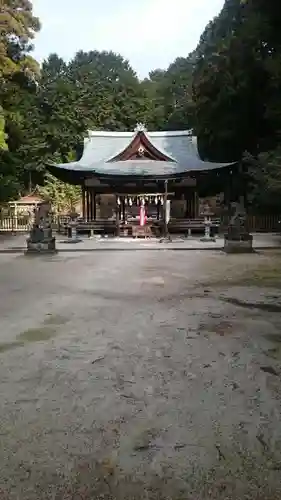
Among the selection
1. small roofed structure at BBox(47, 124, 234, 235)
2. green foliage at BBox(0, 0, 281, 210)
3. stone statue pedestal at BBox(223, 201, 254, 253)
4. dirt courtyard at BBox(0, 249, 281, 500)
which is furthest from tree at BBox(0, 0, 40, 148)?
dirt courtyard at BBox(0, 249, 281, 500)

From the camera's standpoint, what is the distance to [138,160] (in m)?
27.7

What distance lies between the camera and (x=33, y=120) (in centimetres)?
3888

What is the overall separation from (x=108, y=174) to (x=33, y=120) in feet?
55.0

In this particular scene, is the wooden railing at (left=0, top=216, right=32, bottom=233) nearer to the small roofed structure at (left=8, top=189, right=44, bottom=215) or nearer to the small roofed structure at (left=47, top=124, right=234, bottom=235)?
the small roofed structure at (left=8, top=189, right=44, bottom=215)

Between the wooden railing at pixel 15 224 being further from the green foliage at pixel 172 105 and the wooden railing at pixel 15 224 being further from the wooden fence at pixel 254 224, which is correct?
the green foliage at pixel 172 105

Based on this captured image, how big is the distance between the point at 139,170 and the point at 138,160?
2.23 m

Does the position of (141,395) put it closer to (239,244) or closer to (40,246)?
(239,244)

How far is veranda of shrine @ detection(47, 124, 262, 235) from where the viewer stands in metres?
25.2

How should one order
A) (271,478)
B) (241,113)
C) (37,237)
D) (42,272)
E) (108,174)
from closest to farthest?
(271,478)
(42,272)
(37,237)
(108,174)
(241,113)

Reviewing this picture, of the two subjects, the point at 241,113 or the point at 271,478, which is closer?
the point at 271,478

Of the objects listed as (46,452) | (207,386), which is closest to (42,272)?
(207,386)

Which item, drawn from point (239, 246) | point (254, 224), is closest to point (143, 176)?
point (254, 224)

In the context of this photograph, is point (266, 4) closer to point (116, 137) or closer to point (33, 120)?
point (116, 137)

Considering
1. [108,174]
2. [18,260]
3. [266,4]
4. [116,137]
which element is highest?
[266,4]
